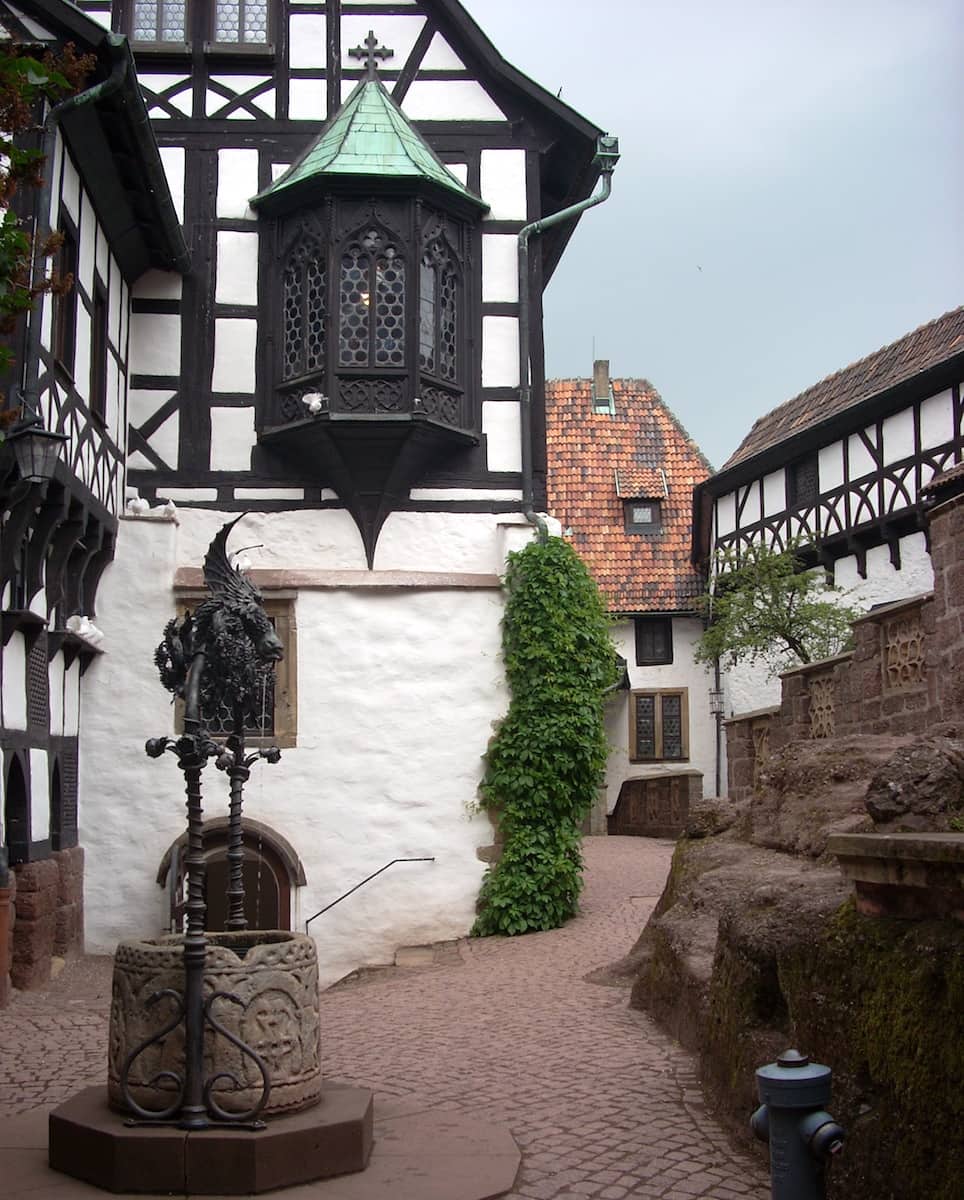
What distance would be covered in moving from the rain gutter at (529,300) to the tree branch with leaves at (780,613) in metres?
7.99

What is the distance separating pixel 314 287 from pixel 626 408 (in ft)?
61.7

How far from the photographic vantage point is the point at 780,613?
73.0ft

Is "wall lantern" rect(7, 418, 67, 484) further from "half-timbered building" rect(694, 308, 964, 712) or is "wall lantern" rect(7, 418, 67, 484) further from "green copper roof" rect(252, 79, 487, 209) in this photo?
"half-timbered building" rect(694, 308, 964, 712)

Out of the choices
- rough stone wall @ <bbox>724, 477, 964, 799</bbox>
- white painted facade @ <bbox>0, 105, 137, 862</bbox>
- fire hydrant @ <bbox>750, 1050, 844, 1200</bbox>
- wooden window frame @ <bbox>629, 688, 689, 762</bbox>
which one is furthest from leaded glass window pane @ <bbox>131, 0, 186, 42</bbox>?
wooden window frame @ <bbox>629, 688, 689, 762</bbox>

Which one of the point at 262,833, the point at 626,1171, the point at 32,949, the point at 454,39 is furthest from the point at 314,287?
the point at 626,1171

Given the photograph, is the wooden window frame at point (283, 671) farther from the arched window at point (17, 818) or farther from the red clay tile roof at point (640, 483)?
the red clay tile roof at point (640, 483)

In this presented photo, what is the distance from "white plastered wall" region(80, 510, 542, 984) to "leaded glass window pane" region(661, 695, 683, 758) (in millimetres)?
15711

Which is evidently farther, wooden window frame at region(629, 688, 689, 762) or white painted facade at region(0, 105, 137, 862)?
wooden window frame at region(629, 688, 689, 762)

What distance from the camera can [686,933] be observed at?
8633mm

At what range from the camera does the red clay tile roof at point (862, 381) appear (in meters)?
23.0

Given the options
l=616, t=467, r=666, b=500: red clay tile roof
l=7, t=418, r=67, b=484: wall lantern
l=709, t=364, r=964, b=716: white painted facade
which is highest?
l=616, t=467, r=666, b=500: red clay tile roof

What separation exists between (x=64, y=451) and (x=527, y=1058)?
21.7 ft

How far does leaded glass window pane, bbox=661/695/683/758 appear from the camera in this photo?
3014cm

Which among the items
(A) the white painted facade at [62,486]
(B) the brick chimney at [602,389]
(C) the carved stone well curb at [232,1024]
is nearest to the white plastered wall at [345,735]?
(A) the white painted facade at [62,486]
